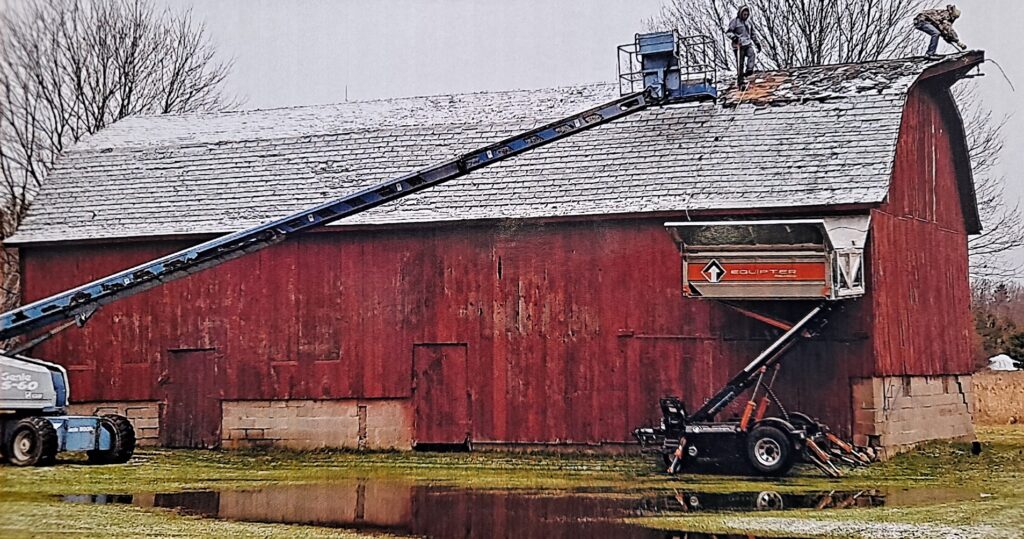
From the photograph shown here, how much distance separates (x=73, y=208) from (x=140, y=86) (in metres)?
8.26

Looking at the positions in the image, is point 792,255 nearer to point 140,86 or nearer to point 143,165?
point 143,165

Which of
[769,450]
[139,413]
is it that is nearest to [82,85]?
[139,413]

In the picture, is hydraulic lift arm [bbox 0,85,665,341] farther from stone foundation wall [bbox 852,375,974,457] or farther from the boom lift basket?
stone foundation wall [bbox 852,375,974,457]

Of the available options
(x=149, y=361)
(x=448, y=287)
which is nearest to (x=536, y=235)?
(x=448, y=287)

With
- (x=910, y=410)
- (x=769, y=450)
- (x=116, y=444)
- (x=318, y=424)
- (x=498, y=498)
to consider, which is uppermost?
(x=910, y=410)

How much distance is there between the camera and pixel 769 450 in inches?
819

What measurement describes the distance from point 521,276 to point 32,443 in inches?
343

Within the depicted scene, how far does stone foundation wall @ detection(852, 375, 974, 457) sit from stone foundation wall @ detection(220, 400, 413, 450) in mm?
8073

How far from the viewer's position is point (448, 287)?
2520 centimetres

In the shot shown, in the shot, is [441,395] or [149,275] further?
[441,395]

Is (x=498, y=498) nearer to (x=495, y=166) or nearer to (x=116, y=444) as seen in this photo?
(x=116, y=444)

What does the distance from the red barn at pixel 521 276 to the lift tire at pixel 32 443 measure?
5055 millimetres

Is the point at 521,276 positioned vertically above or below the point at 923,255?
below

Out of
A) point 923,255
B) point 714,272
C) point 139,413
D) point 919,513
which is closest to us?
point 919,513
